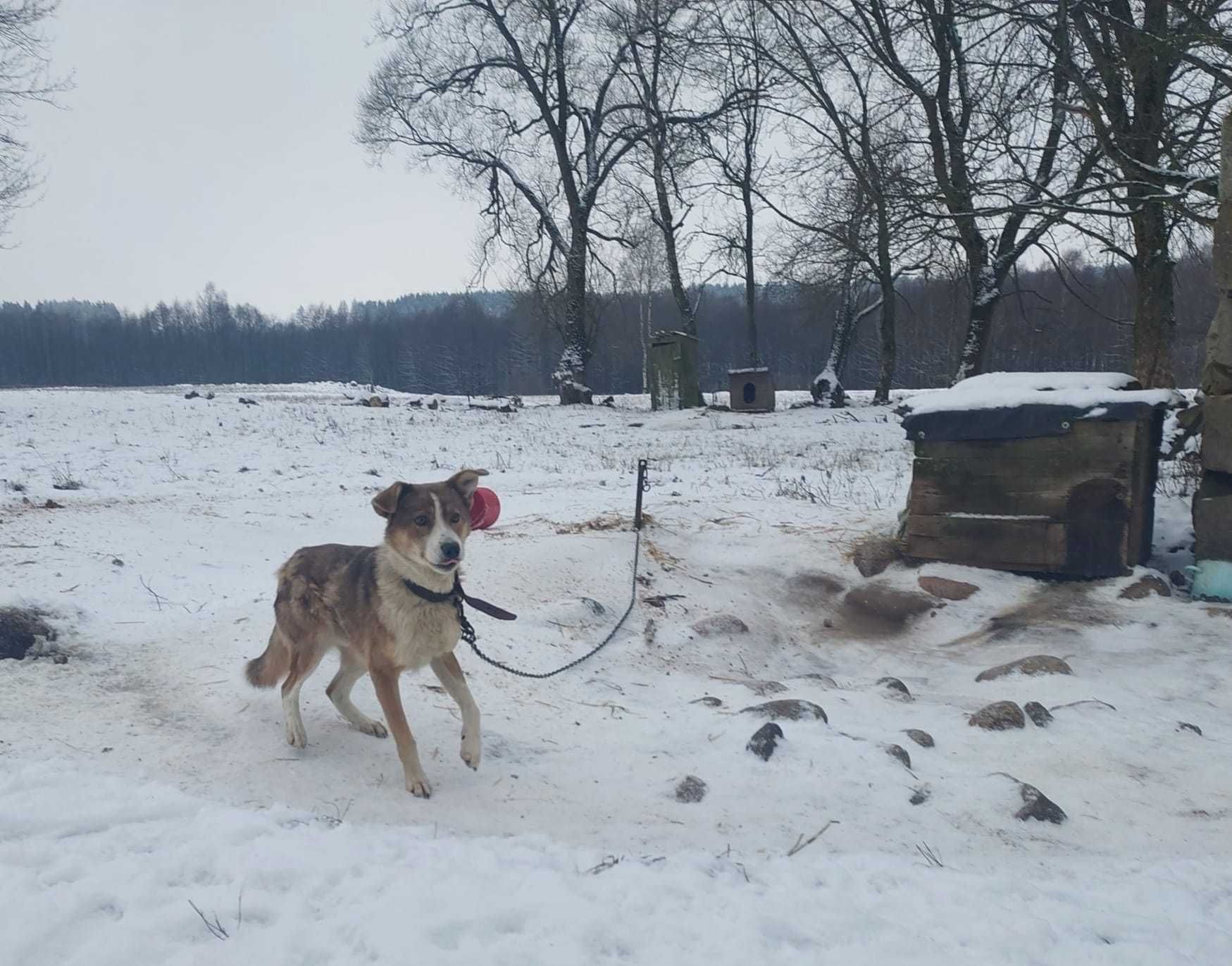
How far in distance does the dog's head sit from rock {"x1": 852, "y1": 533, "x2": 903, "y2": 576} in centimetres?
451

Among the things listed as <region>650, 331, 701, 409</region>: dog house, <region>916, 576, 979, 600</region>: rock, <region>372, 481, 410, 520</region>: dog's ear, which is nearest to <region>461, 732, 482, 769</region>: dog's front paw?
<region>372, 481, 410, 520</region>: dog's ear

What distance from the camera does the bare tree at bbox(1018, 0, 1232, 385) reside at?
8.12 metres

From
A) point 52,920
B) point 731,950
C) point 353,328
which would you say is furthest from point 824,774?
point 353,328

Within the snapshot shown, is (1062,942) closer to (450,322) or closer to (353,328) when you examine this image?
(450,322)

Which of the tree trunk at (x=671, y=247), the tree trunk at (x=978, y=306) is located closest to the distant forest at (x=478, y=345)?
the tree trunk at (x=671, y=247)

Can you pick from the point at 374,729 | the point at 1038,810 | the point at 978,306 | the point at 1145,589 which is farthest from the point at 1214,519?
the point at 978,306

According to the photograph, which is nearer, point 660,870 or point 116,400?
point 660,870

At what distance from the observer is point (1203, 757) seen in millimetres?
4125

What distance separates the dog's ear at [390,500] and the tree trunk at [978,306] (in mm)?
16879

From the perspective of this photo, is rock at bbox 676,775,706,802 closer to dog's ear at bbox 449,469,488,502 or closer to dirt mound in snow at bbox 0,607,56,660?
dog's ear at bbox 449,469,488,502

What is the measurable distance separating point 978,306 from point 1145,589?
1396 centimetres

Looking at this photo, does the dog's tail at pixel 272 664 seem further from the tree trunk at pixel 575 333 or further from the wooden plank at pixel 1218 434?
the tree trunk at pixel 575 333

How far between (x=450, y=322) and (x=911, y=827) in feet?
324

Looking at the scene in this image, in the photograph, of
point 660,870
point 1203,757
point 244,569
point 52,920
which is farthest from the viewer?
point 244,569
